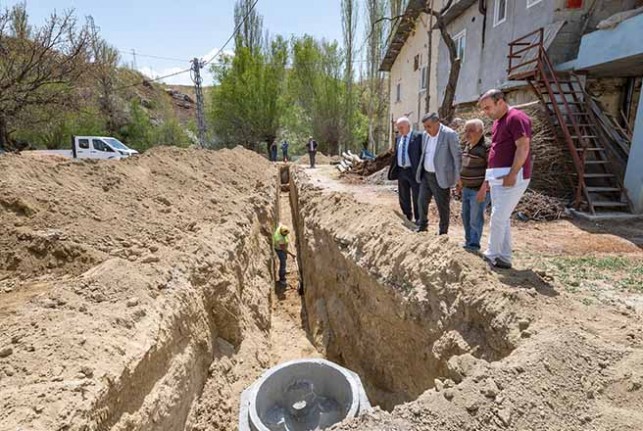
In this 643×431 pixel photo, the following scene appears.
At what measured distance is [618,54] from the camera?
6.42 m

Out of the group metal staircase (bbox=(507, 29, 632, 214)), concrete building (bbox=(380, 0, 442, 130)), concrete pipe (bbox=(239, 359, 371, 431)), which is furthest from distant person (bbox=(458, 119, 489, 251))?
concrete building (bbox=(380, 0, 442, 130))

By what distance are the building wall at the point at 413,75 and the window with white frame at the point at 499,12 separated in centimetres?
496

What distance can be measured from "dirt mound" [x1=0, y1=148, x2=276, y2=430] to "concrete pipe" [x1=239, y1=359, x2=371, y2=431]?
21.0 inches

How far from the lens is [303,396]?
387 cm

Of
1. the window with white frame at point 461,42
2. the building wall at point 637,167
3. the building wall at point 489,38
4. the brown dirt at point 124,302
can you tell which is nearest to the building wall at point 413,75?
the building wall at point 489,38

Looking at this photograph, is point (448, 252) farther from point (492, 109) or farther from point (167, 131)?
point (167, 131)

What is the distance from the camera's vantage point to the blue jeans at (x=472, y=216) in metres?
4.05

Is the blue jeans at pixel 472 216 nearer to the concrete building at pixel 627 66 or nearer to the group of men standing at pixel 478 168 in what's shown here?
the group of men standing at pixel 478 168

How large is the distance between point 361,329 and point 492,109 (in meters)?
3.38

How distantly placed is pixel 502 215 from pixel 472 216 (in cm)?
56

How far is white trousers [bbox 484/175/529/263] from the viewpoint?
3451 millimetres

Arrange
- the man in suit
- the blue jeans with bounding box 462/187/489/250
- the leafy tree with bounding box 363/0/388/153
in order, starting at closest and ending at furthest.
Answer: the blue jeans with bounding box 462/187/489/250, the man in suit, the leafy tree with bounding box 363/0/388/153

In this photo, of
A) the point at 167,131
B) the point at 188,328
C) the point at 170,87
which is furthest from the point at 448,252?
the point at 170,87

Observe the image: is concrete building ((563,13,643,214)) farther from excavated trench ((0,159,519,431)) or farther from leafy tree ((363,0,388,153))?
leafy tree ((363,0,388,153))
